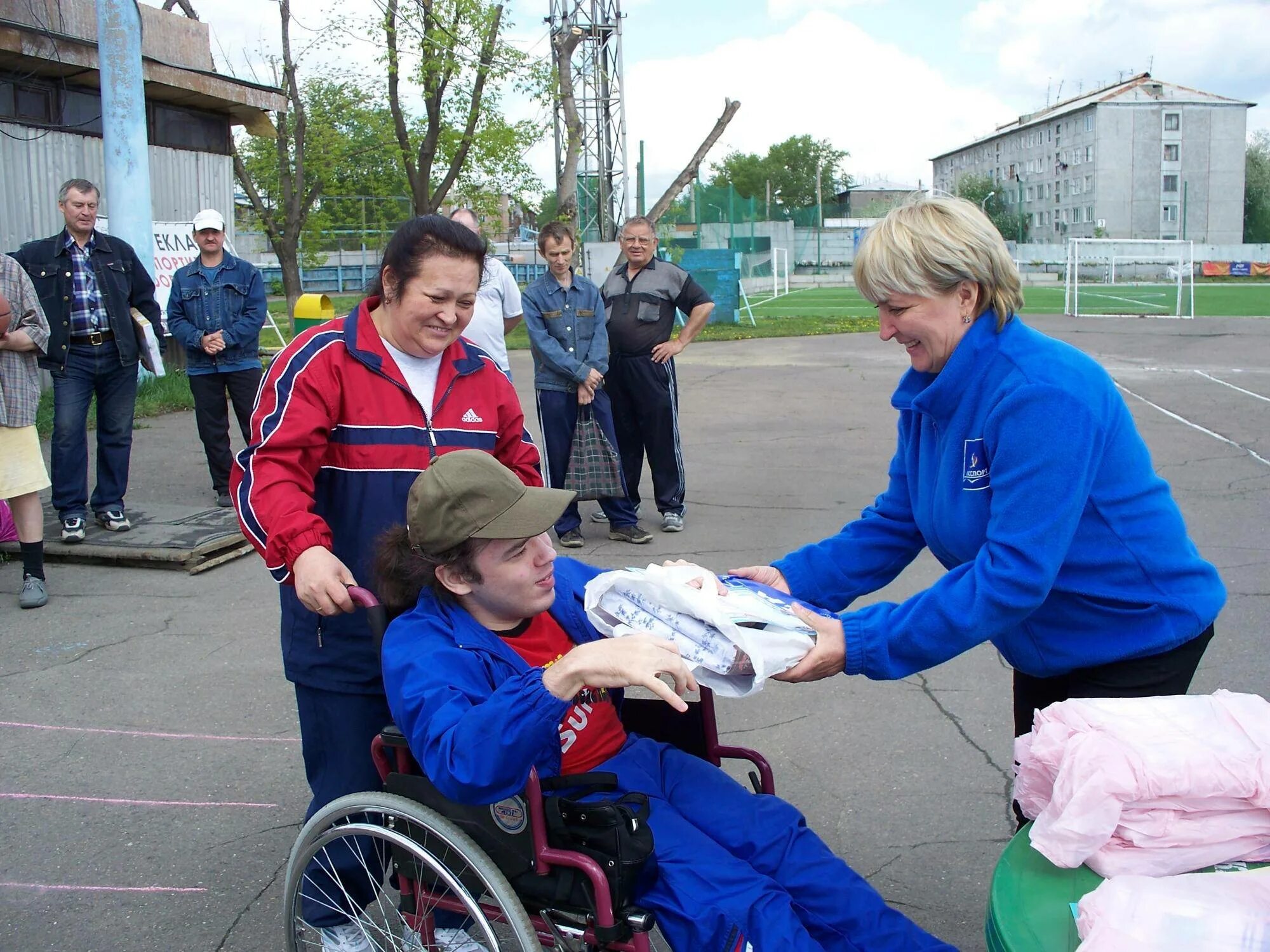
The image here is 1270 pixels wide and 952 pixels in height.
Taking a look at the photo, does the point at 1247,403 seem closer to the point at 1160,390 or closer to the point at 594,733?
the point at 1160,390

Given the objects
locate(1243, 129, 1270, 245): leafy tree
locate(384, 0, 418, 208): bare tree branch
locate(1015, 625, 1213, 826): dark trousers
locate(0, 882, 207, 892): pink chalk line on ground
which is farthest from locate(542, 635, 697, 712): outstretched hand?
locate(1243, 129, 1270, 245): leafy tree

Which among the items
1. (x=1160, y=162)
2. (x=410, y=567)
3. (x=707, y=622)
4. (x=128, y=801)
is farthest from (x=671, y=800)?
(x=1160, y=162)

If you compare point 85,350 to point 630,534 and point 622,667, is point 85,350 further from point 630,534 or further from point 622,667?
point 622,667

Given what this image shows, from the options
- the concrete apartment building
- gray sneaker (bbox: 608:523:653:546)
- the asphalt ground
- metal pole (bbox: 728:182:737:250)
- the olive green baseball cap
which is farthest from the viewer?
the concrete apartment building

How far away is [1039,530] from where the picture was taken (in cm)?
211

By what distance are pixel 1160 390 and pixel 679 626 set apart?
43.1 ft

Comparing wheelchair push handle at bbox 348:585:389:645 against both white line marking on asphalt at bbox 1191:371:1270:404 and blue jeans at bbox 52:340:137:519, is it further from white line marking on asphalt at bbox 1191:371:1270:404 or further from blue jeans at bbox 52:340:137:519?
white line marking on asphalt at bbox 1191:371:1270:404

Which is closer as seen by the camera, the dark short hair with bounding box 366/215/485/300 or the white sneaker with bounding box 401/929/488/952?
the white sneaker with bounding box 401/929/488/952

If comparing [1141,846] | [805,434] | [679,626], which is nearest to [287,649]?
[679,626]

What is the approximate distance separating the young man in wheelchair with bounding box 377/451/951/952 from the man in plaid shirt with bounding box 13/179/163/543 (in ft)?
17.0

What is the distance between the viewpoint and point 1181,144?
83688mm

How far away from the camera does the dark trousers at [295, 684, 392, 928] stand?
271 cm

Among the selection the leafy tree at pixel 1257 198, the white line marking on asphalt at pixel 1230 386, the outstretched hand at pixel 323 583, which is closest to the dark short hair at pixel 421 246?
the outstretched hand at pixel 323 583

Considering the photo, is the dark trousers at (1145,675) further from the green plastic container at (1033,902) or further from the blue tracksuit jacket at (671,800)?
the blue tracksuit jacket at (671,800)
